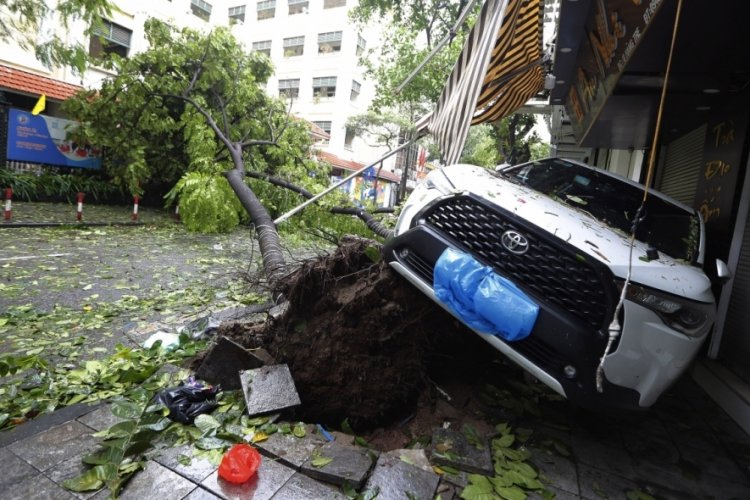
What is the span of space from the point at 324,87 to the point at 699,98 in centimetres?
3172

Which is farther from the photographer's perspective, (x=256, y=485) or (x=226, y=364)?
(x=226, y=364)

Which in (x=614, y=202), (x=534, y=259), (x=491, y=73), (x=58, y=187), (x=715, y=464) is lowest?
(x=715, y=464)

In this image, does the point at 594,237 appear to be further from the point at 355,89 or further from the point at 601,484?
the point at 355,89

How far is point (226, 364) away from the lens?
3121 mm

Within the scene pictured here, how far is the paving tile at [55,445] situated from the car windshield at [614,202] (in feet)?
12.2

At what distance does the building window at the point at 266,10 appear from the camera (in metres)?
34.9

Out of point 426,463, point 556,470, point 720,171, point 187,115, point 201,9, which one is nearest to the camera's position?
point 426,463

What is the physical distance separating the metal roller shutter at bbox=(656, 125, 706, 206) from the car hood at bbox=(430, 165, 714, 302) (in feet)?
11.3

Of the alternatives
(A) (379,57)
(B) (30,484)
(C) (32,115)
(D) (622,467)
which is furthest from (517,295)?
(A) (379,57)

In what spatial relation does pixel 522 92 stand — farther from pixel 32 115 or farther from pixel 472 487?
pixel 32 115

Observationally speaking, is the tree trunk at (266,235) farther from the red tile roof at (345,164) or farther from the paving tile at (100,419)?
the red tile roof at (345,164)

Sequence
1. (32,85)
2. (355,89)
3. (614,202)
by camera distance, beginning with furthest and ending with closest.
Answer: (355,89) → (32,85) → (614,202)

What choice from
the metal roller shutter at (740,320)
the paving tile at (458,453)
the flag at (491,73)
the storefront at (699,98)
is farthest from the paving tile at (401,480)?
the metal roller shutter at (740,320)

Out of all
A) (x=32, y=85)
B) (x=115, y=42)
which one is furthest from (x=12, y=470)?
(x=115, y=42)
